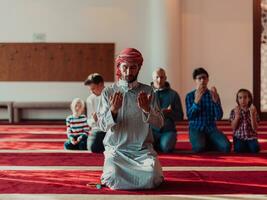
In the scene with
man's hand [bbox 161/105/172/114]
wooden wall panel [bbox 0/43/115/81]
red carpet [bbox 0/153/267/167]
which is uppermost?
wooden wall panel [bbox 0/43/115/81]

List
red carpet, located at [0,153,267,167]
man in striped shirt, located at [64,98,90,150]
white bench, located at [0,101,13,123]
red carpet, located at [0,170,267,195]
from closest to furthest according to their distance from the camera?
red carpet, located at [0,170,267,195] → red carpet, located at [0,153,267,167] → man in striped shirt, located at [64,98,90,150] → white bench, located at [0,101,13,123]

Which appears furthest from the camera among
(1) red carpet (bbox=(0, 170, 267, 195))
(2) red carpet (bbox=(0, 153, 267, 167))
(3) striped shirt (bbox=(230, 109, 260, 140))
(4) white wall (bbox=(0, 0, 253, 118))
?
(4) white wall (bbox=(0, 0, 253, 118))

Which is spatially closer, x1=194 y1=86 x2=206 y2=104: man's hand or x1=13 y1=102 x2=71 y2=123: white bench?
x1=194 y1=86 x2=206 y2=104: man's hand

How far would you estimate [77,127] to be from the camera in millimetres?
5730

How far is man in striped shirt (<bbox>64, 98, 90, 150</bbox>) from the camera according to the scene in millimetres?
5699

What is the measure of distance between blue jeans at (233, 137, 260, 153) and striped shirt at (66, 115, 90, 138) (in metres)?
1.79

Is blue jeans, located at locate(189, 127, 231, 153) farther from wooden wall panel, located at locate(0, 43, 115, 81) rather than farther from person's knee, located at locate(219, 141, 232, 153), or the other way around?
wooden wall panel, located at locate(0, 43, 115, 81)

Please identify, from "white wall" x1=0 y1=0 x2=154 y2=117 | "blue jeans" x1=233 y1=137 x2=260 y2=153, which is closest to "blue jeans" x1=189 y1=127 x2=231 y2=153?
"blue jeans" x1=233 y1=137 x2=260 y2=153

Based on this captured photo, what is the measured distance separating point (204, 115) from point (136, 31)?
4286 mm

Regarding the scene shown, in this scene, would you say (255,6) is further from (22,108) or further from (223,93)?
(22,108)

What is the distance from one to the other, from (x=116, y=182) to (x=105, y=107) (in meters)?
0.63

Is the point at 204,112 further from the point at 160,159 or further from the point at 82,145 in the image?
the point at 82,145

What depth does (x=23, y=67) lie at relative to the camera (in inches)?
376

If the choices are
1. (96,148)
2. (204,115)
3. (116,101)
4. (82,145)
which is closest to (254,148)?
(204,115)
